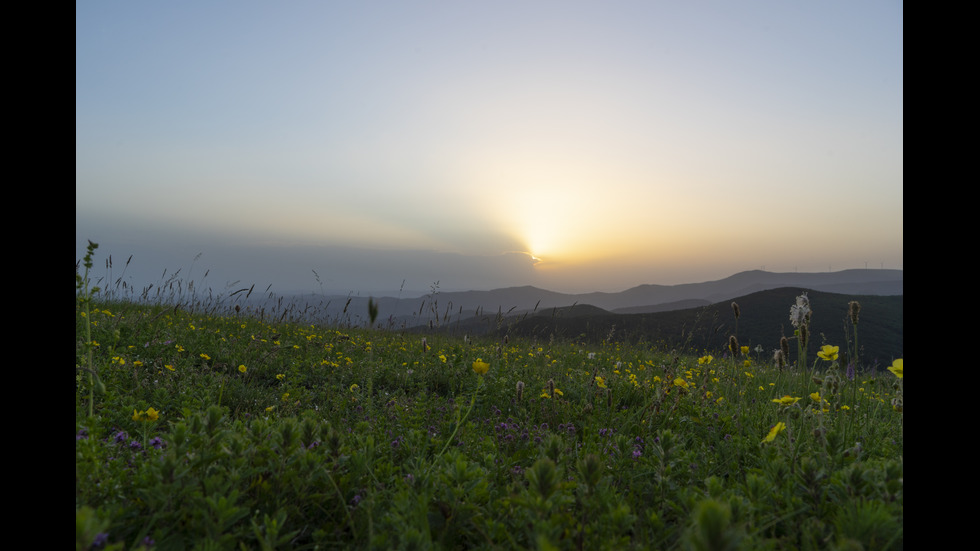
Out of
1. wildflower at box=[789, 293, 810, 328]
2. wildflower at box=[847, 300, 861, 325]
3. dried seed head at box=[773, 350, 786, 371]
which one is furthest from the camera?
dried seed head at box=[773, 350, 786, 371]

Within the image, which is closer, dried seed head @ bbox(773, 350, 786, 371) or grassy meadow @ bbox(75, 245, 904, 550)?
grassy meadow @ bbox(75, 245, 904, 550)

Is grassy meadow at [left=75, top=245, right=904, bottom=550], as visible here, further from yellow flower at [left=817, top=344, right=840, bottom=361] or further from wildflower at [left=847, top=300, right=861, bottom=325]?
wildflower at [left=847, top=300, right=861, bottom=325]

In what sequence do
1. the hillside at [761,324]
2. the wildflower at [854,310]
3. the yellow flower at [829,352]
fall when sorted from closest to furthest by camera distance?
the yellow flower at [829,352], the wildflower at [854,310], the hillside at [761,324]

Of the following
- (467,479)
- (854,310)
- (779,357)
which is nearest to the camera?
(467,479)

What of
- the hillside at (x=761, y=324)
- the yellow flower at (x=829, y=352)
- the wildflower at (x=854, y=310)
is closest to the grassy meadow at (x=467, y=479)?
the yellow flower at (x=829, y=352)

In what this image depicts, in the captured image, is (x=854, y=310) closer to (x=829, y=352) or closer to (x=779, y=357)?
(x=829, y=352)

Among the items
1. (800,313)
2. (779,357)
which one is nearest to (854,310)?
(800,313)

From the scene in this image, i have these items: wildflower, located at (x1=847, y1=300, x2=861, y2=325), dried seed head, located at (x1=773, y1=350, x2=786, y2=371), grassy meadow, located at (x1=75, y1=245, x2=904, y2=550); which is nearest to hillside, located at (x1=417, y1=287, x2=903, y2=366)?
dried seed head, located at (x1=773, y1=350, x2=786, y2=371)

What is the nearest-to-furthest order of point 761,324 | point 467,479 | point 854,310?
point 467,479 < point 854,310 < point 761,324

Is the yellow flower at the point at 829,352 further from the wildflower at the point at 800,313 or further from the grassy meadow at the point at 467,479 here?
the wildflower at the point at 800,313

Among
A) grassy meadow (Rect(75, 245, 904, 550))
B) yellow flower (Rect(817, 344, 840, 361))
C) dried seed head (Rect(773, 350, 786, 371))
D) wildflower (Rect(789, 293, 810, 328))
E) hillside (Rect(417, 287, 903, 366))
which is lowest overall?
hillside (Rect(417, 287, 903, 366))

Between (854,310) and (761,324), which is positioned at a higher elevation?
(854,310)
